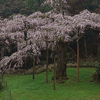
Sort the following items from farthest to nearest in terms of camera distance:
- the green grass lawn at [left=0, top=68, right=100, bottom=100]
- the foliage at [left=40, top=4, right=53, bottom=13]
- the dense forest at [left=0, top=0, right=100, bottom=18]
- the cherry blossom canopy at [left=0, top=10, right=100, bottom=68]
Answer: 1. the dense forest at [left=0, top=0, right=100, bottom=18]
2. the foliage at [left=40, top=4, right=53, bottom=13]
3. the cherry blossom canopy at [left=0, top=10, right=100, bottom=68]
4. the green grass lawn at [left=0, top=68, right=100, bottom=100]

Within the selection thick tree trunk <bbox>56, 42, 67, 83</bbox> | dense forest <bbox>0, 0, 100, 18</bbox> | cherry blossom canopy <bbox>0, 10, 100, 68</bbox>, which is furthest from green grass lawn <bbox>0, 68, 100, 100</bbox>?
dense forest <bbox>0, 0, 100, 18</bbox>

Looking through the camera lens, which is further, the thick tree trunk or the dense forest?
the dense forest

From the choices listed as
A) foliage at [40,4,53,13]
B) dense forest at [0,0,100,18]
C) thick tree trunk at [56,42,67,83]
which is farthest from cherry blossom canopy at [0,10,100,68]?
dense forest at [0,0,100,18]

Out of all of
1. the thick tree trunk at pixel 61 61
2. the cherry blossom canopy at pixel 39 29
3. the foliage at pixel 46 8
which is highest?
the foliage at pixel 46 8

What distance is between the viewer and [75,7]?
1814cm

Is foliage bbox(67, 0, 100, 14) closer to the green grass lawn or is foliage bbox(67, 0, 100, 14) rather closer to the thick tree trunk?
the thick tree trunk

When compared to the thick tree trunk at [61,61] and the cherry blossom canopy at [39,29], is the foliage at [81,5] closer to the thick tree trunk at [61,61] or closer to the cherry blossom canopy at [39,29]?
the cherry blossom canopy at [39,29]

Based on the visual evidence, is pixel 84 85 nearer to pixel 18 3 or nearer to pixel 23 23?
pixel 23 23

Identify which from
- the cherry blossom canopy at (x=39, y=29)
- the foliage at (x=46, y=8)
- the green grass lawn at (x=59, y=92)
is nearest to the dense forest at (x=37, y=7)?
the foliage at (x=46, y=8)

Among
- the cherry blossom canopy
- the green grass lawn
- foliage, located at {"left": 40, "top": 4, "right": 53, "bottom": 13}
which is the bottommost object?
the green grass lawn

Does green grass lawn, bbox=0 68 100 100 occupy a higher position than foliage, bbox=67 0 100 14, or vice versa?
foliage, bbox=67 0 100 14

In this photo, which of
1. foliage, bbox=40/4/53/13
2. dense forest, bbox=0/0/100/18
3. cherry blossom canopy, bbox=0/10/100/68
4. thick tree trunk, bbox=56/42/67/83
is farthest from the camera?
dense forest, bbox=0/0/100/18

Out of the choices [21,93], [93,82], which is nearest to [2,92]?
[21,93]

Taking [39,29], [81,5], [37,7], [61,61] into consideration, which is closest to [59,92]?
[61,61]
